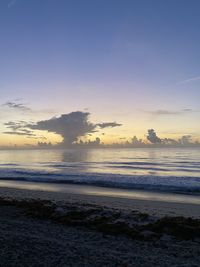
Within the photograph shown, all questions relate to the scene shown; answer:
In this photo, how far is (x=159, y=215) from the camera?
12.8m

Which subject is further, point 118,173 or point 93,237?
point 118,173

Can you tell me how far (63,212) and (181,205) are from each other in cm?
594

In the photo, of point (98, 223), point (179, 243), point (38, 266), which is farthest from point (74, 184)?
point (38, 266)

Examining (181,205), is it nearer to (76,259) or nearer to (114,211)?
(114,211)

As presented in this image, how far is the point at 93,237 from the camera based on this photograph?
9.46 meters

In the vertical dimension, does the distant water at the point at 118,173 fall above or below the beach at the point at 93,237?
above

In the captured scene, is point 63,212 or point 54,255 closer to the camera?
point 54,255

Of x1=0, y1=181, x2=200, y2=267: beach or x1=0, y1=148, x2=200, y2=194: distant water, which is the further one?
x1=0, y1=148, x2=200, y2=194: distant water

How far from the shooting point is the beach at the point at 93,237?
24.5 feet

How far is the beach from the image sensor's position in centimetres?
746

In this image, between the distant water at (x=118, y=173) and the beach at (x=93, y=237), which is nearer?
the beach at (x=93, y=237)

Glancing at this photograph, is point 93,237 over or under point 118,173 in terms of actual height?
under

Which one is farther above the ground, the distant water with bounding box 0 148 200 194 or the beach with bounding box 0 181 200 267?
the distant water with bounding box 0 148 200 194

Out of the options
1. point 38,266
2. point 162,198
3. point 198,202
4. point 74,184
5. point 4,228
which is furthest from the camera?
point 74,184
